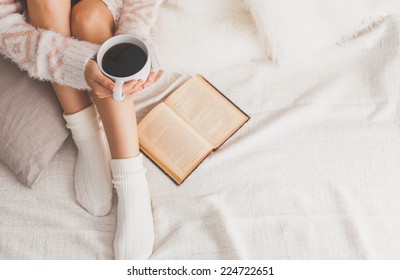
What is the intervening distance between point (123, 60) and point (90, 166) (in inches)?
12.0

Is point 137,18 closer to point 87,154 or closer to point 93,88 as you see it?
point 93,88

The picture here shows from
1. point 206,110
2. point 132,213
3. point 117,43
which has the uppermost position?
point 117,43

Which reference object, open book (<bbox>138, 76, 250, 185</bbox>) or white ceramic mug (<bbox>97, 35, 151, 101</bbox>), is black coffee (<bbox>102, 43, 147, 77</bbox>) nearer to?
white ceramic mug (<bbox>97, 35, 151, 101</bbox>)

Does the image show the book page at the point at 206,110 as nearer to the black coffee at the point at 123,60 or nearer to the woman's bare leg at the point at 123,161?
the woman's bare leg at the point at 123,161

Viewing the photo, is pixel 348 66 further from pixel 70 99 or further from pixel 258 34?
pixel 70 99

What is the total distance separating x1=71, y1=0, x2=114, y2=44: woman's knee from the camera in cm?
86

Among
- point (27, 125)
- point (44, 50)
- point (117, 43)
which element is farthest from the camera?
point (27, 125)

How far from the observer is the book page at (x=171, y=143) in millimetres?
962

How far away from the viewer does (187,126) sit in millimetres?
998

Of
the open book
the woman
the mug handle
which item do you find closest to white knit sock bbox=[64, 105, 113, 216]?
the woman

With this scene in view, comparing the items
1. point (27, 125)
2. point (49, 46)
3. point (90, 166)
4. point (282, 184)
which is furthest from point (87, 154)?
point (282, 184)

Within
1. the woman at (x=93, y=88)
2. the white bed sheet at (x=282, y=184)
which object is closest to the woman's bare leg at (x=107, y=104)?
the woman at (x=93, y=88)

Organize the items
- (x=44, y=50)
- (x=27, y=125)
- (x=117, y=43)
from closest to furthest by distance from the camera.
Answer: (x=117, y=43), (x=44, y=50), (x=27, y=125)

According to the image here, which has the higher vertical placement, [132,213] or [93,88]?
[93,88]
